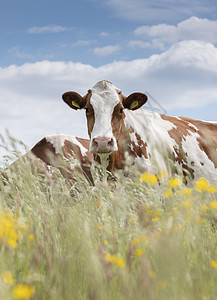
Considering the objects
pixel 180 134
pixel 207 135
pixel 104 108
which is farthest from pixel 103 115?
pixel 207 135

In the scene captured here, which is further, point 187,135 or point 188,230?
point 187,135

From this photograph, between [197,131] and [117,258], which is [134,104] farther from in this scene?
[117,258]

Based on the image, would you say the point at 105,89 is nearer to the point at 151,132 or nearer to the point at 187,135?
the point at 151,132

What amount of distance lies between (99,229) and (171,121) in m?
5.44

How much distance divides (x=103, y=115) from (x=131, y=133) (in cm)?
82

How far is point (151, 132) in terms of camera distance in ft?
23.3

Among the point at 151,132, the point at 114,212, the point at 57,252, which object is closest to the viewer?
the point at 57,252

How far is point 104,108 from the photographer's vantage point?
6125 mm

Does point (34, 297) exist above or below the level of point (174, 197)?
below

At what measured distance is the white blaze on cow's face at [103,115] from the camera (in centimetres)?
559

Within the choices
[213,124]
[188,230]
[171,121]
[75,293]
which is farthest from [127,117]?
[75,293]

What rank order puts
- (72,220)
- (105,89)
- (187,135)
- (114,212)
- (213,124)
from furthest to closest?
1. (213,124)
2. (187,135)
3. (105,89)
4. (114,212)
5. (72,220)

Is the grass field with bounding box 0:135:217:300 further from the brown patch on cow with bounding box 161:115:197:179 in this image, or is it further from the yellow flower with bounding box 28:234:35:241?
the brown patch on cow with bounding box 161:115:197:179

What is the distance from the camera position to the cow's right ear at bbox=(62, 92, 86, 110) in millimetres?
6766
